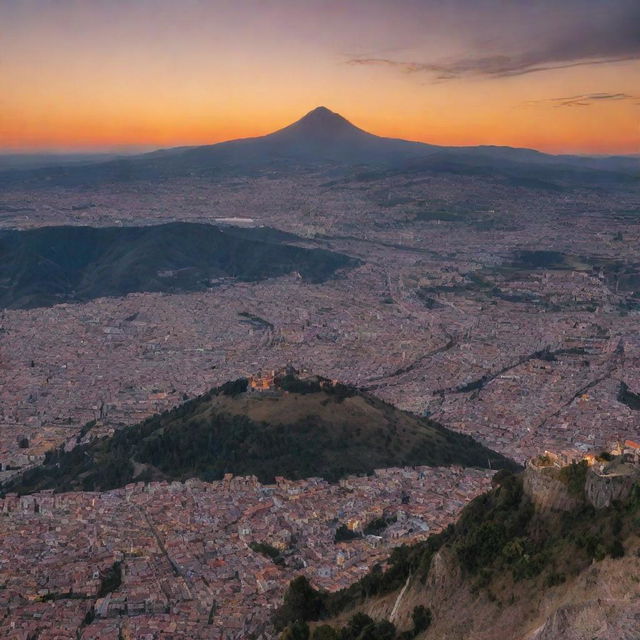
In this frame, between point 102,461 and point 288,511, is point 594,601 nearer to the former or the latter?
point 288,511

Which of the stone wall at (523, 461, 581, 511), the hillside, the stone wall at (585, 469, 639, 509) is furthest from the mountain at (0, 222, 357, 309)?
the stone wall at (585, 469, 639, 509)

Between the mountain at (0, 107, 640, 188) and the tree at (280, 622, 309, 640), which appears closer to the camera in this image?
the tree at (280, 622, 309, 640)

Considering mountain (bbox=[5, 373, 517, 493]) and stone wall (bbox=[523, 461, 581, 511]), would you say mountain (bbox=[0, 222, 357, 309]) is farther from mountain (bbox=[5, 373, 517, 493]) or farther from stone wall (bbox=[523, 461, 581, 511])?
stone wall (bbox=[523, 461, 581, 511])

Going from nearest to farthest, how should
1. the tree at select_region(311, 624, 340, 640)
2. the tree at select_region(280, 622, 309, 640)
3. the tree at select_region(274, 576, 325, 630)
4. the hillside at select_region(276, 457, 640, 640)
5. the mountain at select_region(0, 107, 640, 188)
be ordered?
the hillside at select_region(276, 457, 640, 640) < the tree at select_region(311, 624, 340, 640) < the tree at select_region(280, 622, 309, 640) < the tree at select_region(274, 576, 325, 630) < the mountain at select_region(0, 107, 640, 188)

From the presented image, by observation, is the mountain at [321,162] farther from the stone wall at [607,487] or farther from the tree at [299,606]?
the stone wall at [607,487]

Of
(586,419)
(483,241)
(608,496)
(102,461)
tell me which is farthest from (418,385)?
(483,241)
